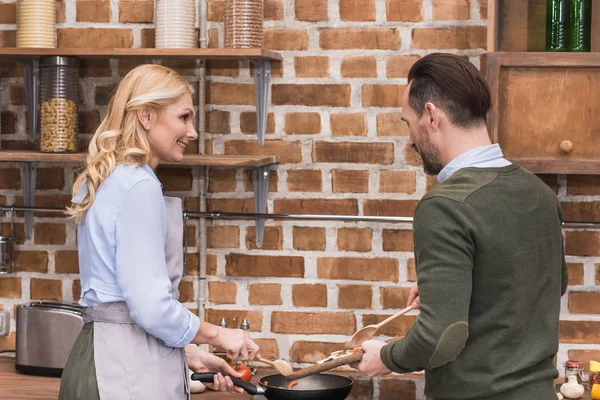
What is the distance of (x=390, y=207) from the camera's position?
8.63ft

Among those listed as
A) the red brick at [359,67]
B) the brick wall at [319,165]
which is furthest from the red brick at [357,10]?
the red brick at [359,67]

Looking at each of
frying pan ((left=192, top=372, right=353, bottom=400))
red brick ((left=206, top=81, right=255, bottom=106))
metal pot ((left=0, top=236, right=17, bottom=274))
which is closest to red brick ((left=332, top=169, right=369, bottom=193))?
red brick ((left=206, top=81, right=255, bottom=106))

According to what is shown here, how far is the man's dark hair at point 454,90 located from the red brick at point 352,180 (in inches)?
33.5

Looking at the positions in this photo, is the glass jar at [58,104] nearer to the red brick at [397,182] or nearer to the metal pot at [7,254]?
the metal pot at [7,254]

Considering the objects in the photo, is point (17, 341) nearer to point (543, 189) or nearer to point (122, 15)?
point (122, 15)

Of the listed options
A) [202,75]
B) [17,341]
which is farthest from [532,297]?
[17,341]

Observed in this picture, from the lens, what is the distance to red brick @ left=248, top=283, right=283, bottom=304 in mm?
2695

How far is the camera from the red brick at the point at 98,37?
2.70 metres

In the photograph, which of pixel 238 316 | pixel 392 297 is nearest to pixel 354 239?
pixel 392 297

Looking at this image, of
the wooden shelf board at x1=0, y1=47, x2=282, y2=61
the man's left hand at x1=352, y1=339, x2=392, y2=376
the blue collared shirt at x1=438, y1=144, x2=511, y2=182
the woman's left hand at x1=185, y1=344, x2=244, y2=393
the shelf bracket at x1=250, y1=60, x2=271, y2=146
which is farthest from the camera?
the shelf bracket at x1=250, y1=60, x2=271, y2=146

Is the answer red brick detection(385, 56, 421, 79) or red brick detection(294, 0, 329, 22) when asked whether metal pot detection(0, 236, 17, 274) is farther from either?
red brick detection(385, 56, 421, 79)

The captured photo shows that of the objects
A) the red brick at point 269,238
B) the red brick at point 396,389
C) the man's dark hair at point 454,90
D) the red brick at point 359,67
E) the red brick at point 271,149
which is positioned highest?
the red brick at point 359,67

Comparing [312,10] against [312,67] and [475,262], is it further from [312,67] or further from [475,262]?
[475,262]

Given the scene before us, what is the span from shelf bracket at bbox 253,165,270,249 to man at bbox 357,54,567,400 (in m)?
0.91
